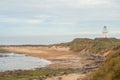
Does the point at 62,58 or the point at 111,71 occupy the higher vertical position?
the point at 111,71

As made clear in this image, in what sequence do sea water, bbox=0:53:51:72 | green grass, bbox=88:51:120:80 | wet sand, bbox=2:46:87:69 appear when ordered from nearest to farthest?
green grass, bbox=88:51:120:80
wet sand, bbox=2:46:87:69
sea water, bbox=0:53:51:72

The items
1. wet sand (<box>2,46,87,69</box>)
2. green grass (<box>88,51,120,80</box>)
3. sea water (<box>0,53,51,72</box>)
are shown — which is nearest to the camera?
green grass (<box>88,51,120,80</box>)

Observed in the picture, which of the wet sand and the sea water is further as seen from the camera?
the sea water

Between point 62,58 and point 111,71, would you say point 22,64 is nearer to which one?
point 62,58

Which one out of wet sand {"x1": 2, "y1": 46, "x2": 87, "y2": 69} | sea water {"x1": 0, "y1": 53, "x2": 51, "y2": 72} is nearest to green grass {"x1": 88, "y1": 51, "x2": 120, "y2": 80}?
wet sand {"x1": 2, "y1": 46, "x2": 87, "y2": 69}

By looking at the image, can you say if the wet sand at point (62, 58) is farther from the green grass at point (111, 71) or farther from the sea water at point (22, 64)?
the green grass at point (111, 71)

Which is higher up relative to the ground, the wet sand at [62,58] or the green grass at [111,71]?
the green grass at [111,71]

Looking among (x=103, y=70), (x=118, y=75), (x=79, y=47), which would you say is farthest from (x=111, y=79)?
(x=79, y=47)

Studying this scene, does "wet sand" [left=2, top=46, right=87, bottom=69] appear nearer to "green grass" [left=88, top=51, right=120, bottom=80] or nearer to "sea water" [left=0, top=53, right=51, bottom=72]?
"sea water" [left=0, top=53, right=51, bottom=72]

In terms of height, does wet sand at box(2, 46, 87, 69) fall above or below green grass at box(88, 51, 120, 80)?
below

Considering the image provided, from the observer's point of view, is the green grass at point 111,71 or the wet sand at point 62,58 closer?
the green grass at point 111,71

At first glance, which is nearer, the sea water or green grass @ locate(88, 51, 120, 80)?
green grass @ locate(88, 51, 120, 80)

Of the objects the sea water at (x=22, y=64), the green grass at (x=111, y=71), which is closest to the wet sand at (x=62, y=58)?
the sea water at (x=22, y=64)

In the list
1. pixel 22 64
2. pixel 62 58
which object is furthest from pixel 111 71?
pixel 62 58
